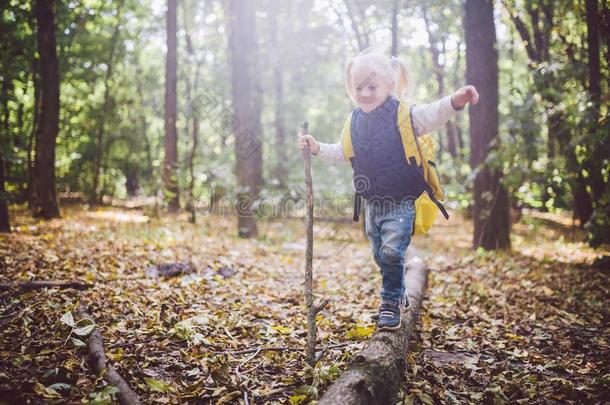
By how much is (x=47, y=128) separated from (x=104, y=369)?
8.32 meters

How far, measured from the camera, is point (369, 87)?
116 inches

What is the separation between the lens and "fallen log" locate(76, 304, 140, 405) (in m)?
2.29

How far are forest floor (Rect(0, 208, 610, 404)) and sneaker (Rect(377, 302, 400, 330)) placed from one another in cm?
32

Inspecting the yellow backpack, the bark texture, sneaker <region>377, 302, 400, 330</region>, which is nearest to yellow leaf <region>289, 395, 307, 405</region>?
sneaker <region>377, 302, 400, 330</region>

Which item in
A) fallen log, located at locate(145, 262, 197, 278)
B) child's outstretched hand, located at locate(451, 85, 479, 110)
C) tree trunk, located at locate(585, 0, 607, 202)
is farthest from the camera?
tree trunk, located at locate(585, 0, 607, 202)

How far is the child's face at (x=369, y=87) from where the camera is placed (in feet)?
9.61

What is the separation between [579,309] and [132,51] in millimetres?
18127

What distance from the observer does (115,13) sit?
14.8 meters

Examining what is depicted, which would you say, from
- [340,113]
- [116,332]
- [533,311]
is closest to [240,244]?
[116,332]

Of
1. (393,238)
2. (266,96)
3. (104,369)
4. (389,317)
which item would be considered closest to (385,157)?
(393,238)

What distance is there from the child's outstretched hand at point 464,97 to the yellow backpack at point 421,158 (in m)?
0.36

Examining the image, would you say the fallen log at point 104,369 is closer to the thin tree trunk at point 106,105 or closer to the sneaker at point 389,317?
the sneaker at point 389,317

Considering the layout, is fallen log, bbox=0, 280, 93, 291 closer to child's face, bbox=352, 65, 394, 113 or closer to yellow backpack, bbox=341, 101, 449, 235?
yellow backpack, bbox=341, 101, 449, 235

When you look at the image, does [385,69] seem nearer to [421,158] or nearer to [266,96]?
[421,158]
